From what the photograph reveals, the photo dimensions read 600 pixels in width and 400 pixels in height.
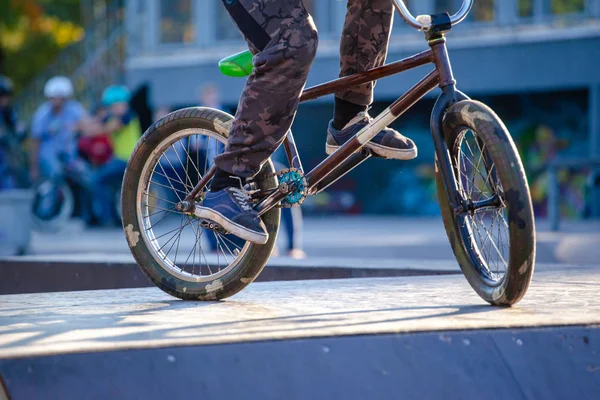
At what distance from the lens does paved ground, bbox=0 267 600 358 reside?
9.61ft

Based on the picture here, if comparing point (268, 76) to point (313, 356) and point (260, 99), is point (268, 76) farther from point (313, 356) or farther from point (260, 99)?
point (313, 356)

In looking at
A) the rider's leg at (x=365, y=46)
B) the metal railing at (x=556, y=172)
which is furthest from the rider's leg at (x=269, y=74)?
the metal railing at (x=556, y=172)

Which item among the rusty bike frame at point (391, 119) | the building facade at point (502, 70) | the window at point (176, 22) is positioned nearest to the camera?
the rusty bike frame at point (391, 119)

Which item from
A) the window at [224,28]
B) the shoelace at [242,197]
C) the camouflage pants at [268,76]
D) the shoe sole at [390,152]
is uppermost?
the window at [224,28]

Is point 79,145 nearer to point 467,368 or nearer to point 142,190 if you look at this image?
point 142,190

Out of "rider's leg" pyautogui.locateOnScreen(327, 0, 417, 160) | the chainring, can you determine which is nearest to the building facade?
"rider's leg" pyautogui.locateOnScreen(327, 0, 417, 160)

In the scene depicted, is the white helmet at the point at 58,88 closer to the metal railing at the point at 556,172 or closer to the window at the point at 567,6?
the metal railing at the point at 556,172

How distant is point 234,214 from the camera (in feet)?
12.8

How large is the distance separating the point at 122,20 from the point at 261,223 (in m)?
18.5

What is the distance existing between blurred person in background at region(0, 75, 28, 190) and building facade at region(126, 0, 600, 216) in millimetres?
4680

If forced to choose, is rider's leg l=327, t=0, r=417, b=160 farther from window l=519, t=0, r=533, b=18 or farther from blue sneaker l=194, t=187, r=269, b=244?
window l=519, t=0, r=533, b=18

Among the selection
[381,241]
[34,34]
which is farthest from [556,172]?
[34,34]

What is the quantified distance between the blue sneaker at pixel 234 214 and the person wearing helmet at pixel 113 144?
35.1 ft

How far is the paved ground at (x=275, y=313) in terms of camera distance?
2928 millimetres
